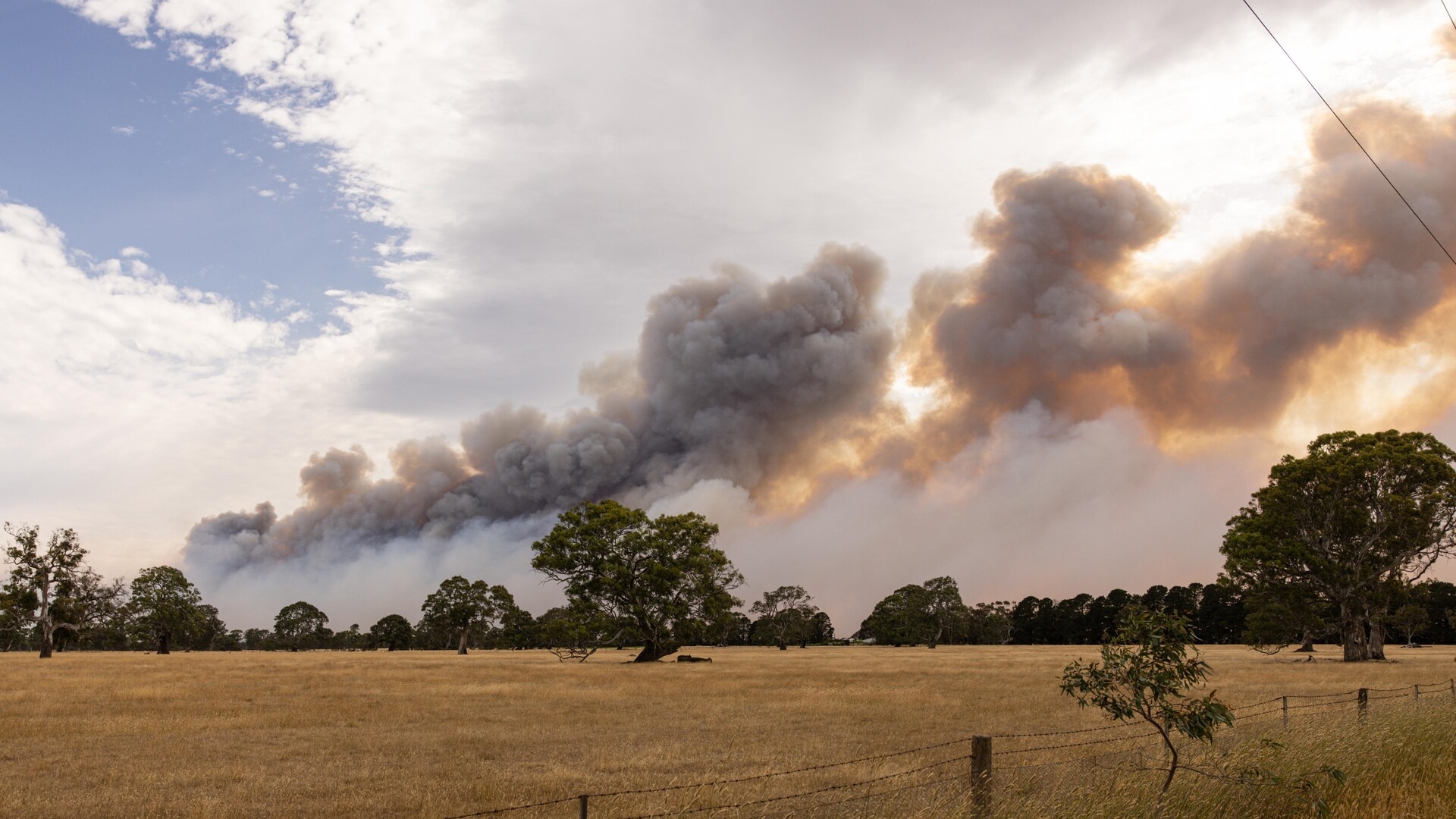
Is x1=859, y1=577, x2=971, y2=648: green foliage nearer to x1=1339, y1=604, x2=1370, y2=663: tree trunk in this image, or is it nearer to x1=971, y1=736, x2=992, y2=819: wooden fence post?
x1=1339, y1=604, x2=1370, y2=663: tree trunk

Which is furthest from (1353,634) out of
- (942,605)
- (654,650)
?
(942,605)

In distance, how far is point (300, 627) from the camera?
534 feet

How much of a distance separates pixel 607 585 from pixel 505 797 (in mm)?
50684

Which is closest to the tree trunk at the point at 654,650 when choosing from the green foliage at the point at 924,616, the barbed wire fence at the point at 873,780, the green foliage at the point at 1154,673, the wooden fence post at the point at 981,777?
the barbed wire fence at the point at 873,780

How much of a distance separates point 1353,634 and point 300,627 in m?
158

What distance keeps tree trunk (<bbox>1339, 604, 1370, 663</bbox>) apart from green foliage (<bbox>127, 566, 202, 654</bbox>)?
343 feet

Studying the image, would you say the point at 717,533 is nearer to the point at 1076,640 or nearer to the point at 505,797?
the point at 505,797

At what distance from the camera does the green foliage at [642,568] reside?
62781mm

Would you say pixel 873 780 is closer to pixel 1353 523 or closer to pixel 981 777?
pixel 981 777

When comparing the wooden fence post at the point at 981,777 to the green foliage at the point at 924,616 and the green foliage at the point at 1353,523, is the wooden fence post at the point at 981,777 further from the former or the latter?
the green foliage at the point at 924,616

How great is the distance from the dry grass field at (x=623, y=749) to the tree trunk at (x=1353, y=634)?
21.1 m

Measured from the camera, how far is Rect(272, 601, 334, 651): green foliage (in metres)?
162

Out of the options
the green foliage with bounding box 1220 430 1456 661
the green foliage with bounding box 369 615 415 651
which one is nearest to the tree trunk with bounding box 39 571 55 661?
the green foliage with bounding box 369 615 415 651

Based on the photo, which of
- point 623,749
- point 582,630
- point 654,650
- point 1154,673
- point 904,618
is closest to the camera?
point 1154,673
